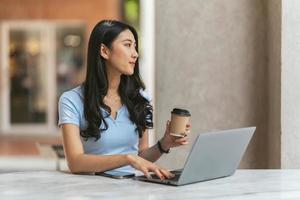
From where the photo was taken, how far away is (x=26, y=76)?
561 inches

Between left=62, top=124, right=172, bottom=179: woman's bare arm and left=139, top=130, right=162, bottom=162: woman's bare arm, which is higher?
left=62, top=124, right=172, bottom=179: woman's bare arm

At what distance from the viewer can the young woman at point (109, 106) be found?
8.09 feet

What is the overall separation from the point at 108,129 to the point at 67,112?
212mm

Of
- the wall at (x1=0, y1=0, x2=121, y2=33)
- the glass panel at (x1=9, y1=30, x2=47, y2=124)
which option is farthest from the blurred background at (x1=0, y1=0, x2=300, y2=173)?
the glass panel at (x1=9, y1=30, x2=47, y2=124)

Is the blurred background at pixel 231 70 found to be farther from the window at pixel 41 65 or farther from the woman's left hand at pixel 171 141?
the window at pixel 41 65

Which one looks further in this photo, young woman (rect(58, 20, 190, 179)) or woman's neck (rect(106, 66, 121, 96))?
woman's neck (rect(106, 66, 121, 96))

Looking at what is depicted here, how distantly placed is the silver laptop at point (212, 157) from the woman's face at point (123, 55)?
56 cm

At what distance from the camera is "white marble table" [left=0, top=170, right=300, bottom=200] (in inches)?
74.4

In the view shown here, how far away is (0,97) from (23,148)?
3.09m

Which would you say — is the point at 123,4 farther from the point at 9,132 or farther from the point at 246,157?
the point at 246,157

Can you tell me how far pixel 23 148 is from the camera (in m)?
11.4

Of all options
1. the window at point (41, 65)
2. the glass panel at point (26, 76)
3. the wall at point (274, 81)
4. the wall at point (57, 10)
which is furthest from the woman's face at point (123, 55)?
the glass panel at point (26, 76)

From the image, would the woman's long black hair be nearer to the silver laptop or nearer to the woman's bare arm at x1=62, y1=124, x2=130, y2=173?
the woman's bare arm at x1=62, y1=124, x2=130, y2=173

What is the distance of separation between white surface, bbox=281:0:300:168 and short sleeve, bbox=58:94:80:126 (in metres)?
1.37
